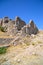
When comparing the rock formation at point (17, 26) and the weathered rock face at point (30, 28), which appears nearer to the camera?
the weathered rock face at point (30, 28)

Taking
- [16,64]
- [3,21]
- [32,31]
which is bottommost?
[16,64]

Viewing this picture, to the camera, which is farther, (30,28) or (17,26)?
(17,26)

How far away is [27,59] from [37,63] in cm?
167

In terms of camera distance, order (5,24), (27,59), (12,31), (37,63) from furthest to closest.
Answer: (5,24), (12,31), (27,59), (37,63)

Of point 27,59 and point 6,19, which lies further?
point 6,19

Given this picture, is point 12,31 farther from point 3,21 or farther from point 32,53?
point 32,53

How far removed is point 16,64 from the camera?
1378 centimetres

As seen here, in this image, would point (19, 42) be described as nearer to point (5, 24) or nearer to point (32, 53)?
point (32, 53)

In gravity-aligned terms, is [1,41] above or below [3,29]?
below

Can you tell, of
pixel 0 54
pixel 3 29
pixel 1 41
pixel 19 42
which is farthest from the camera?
pixel 3 29

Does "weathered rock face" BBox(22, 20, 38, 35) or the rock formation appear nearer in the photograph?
"weathered rock face" BBox(22, 20, 38, 35)

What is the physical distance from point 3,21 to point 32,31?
39.6 feet

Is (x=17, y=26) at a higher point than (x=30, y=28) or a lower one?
higher

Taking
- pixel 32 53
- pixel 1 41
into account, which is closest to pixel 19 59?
pixel 32 53
